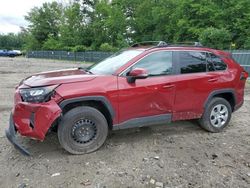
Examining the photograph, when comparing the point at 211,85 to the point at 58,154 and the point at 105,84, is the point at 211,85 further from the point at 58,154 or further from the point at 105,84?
the point at 58,154

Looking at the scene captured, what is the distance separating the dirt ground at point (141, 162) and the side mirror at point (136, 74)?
1.14m

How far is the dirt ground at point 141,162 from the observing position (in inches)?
133

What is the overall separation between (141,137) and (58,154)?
1.52 meters

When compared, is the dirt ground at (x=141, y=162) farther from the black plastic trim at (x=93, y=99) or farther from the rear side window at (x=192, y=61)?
the rear side window at (x=192, y=61)

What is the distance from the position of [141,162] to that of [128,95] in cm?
104

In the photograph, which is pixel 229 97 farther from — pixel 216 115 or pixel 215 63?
pixel 215 63

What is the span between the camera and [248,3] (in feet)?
77.9

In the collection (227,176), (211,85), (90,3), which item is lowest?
(227,176)

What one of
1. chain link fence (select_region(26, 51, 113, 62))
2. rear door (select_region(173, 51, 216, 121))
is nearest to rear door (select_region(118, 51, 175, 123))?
rear door (select_region(173, 51, 216, 121))

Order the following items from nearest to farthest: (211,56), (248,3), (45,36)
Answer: (211,56) → (248,3) → (45,36)

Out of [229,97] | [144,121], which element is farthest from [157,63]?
[229,97]

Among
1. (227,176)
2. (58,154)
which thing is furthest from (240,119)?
(58,154)

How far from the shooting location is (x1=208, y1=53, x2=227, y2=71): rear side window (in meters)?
5.04

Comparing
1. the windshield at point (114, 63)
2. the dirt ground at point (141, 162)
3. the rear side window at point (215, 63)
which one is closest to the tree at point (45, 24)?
the windshield at point (114, 63)
